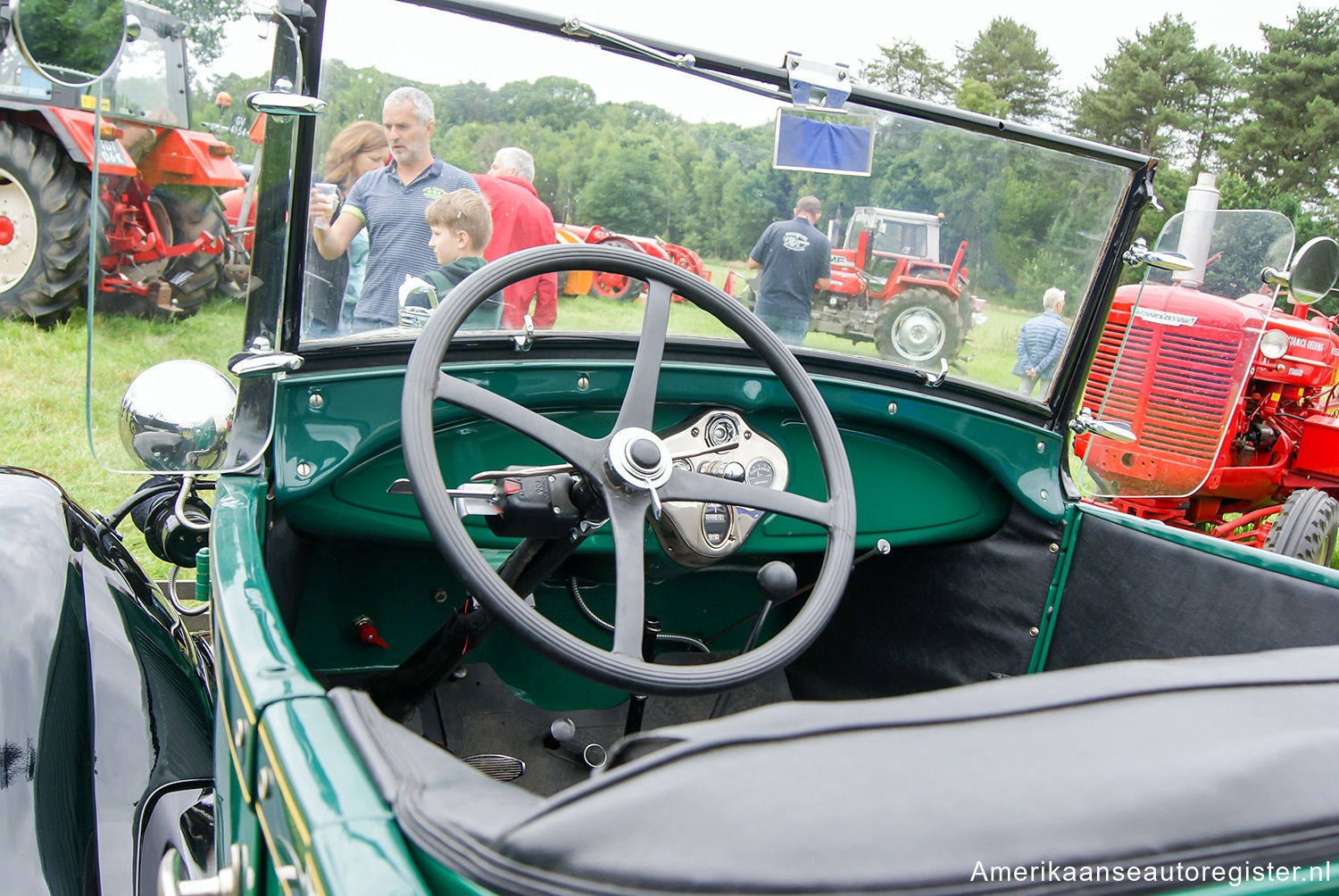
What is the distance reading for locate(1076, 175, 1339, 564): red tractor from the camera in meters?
4.27

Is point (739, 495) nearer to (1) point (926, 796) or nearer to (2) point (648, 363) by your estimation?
(2) point (648, 363)

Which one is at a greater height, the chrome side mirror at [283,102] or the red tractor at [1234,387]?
the chrome side mirror at [283,102]

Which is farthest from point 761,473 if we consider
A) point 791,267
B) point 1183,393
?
point 1183,393

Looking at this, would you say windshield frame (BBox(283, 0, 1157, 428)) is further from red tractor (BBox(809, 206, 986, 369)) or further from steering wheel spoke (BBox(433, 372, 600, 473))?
steering wheel spoke (BBox(433, 372, 600, 473))

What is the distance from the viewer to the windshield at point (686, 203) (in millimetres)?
1623

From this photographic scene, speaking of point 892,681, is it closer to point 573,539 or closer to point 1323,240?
point 573,539

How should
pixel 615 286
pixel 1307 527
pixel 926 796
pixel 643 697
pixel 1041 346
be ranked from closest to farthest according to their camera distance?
pixel 926 796 < pixel 615 286 < pixel 643 697 < pixel 1041 346 < pixel 1307 527

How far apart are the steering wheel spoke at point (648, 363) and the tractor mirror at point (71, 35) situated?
0.82 meters

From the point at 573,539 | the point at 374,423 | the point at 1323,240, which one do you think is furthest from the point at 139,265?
the point at 1323,240

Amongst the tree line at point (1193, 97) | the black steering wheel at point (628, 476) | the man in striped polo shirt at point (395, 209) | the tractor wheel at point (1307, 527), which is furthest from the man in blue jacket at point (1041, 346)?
the tree line at point (1193, 97)

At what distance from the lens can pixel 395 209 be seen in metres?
1.67

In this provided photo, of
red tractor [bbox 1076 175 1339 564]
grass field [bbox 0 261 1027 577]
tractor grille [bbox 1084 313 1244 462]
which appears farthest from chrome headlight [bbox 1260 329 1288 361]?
grass field [bbox 0 261 1027 577]

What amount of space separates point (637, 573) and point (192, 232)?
2.70ft

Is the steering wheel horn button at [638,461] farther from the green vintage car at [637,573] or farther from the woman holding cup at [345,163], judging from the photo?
the woman holding cup at [345,163]
